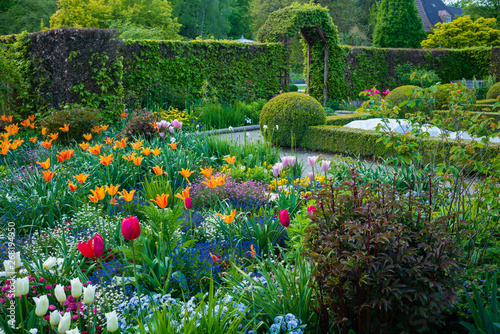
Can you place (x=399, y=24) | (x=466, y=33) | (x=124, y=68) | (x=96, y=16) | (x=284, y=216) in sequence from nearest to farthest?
1. (x=284, y=216)
2. (x=124, y=68)
3. (x=96, y=16)
4. (x=466, y=33)
5. (x=399, y=24)

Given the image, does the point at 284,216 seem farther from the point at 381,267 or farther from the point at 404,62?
the point at 404,62

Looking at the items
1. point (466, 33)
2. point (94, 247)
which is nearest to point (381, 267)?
Answer: point (94, 247)

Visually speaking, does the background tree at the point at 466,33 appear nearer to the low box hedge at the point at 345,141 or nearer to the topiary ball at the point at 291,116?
the topiary ball at the point at 291,116

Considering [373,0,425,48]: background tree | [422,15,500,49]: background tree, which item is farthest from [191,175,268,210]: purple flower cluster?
[373,0,425,48]: background tree

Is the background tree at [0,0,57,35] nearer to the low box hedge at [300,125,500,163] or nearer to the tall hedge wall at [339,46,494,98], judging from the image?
the tall hedge wall at [339,46,494,98]

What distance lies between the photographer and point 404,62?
18.1 meters

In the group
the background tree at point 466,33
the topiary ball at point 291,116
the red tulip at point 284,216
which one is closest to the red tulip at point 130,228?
the red tulip at point 284,216

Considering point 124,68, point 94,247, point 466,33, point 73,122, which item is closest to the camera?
point 94,247

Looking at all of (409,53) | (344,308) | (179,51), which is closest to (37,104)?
(179,51)

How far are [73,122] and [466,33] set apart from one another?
2613cm

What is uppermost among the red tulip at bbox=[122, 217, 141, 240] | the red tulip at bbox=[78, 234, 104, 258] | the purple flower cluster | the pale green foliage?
the pale green foliage

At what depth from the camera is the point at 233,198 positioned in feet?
13.3

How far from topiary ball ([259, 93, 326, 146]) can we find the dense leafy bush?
551 cm

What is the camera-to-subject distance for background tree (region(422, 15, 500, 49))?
81.2 feet
